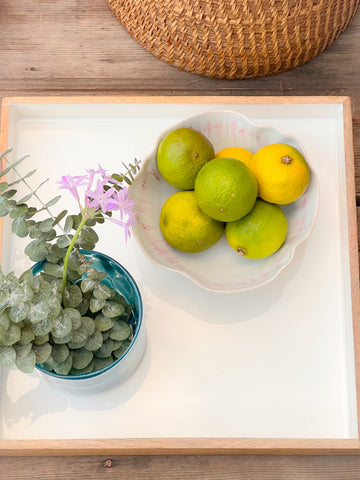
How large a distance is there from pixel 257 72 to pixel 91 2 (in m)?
0.37

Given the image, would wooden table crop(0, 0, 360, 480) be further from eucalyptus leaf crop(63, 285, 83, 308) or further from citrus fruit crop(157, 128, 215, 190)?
eucalyptus leaf crop(63, 285, 83, 308)

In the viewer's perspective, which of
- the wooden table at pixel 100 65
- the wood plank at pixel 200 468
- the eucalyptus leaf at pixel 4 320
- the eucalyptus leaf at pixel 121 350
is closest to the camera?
the eucalyptus leaf at pixel 4 320

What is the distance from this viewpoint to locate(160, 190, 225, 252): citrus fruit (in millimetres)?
704

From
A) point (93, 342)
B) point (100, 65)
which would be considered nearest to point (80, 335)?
point (93, 342)

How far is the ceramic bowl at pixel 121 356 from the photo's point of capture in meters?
0.62

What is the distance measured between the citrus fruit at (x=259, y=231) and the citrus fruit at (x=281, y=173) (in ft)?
0.06

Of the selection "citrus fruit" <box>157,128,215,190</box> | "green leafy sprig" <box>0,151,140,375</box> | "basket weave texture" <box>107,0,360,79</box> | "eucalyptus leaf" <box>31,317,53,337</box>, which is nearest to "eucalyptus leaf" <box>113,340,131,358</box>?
"green leafy sprig" <box>0,151,140,375</box>

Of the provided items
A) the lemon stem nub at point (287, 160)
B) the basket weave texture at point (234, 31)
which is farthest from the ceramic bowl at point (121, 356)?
the basket weave texture at point (234, 31)

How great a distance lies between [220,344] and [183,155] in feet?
0.81

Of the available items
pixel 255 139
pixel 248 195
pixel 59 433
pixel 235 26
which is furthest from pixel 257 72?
pixel 59 433

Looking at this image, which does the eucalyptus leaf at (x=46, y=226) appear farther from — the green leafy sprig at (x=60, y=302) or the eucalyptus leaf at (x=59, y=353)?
the eucalyptus leaf at (x=59, y=353)

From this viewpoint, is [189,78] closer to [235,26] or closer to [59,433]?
[235,26]

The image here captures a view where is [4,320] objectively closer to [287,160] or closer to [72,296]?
[72,296]

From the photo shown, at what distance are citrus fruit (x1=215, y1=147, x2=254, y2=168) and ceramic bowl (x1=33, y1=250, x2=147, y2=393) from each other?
0.21m
